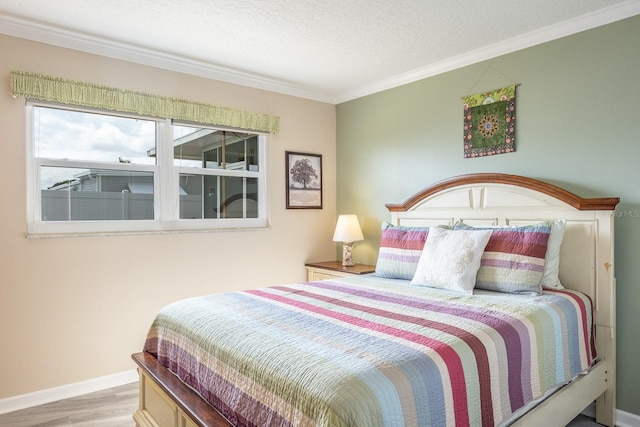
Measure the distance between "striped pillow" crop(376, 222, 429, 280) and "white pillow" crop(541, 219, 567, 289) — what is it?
78 cm

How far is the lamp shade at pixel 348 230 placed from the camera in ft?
12.7

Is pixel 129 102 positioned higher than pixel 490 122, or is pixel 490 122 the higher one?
pixel 129 102

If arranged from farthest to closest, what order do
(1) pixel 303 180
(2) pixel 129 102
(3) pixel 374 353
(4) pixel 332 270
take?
(1) pixel 303 180, (4) pixel 332 270, (2) pixel 129 102, (3) pixel 374 353

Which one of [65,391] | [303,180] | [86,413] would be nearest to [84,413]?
[86,413]

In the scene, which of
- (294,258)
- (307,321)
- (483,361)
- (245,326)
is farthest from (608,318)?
(294,258)

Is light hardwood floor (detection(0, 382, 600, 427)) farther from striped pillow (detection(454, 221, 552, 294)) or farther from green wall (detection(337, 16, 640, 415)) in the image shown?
green wall (detection(337, 16, 640, 415))

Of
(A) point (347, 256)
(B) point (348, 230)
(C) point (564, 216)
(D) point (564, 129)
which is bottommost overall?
(A) point (347, 256)

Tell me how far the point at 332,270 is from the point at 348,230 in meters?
0.41

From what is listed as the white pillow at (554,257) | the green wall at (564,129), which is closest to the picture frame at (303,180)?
the green wall at (564,129)

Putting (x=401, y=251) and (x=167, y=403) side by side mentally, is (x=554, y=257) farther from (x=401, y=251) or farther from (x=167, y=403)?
(x=167, y=403)

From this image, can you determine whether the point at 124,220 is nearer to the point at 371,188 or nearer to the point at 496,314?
the point at 371,188

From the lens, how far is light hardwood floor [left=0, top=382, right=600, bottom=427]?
2.48 m

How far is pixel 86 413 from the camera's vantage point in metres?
2.61

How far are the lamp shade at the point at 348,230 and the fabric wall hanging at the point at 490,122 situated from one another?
121cm
